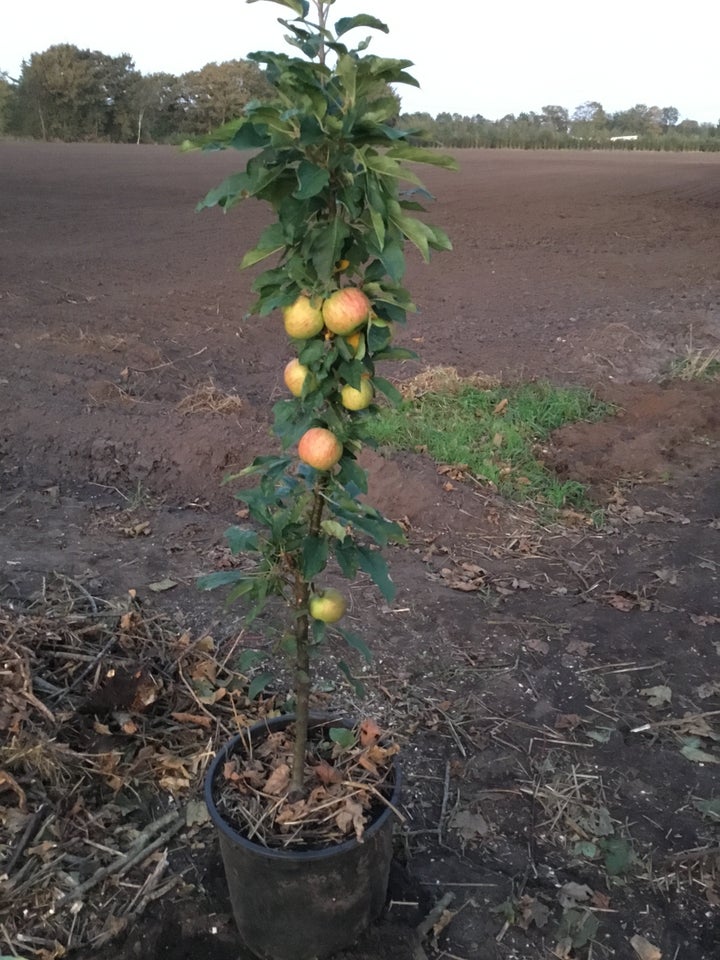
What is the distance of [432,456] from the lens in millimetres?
5695

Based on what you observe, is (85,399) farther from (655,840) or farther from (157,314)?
(655,840)

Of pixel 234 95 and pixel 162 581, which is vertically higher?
pixel 234 95

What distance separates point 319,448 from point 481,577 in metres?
2.73

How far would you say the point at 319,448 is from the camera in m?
1.97

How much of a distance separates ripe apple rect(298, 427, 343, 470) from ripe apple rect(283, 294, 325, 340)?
0.25m

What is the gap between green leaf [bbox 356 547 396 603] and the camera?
2092 mm

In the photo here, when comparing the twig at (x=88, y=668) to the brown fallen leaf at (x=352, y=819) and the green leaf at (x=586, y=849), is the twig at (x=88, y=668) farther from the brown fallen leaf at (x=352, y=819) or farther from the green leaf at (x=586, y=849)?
the green leaf at (x=586, y=849)

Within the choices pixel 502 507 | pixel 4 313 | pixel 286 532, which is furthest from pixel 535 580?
pixel 4 313

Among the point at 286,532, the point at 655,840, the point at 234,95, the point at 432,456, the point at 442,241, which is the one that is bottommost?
the point at 655,840

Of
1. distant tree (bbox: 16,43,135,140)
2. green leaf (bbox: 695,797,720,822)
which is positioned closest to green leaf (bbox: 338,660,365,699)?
green leaf (bbox: 695,797,720,822)

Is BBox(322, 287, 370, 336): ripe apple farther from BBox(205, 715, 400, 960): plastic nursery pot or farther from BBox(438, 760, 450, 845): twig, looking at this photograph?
BBox(438, 760, 450, 845): twig

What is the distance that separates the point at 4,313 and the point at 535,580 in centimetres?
649

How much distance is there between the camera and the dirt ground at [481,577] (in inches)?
103

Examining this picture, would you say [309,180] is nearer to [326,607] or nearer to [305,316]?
[305,316]
